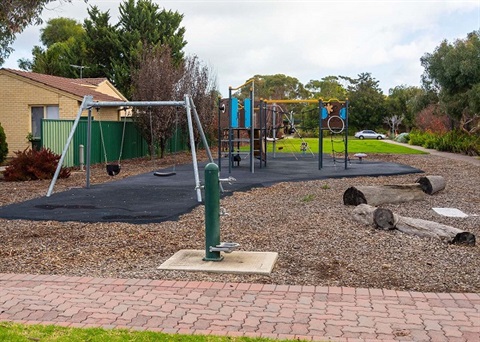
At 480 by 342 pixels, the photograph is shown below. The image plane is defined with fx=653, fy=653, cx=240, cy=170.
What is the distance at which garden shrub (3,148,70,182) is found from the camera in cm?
1769

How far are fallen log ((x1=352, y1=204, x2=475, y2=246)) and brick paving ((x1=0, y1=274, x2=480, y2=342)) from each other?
231cm

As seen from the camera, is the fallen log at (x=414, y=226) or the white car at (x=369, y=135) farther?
the white car at (x=369, y=135)

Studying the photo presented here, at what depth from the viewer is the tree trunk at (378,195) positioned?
11.5 metres

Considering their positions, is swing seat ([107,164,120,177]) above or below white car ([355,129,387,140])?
below

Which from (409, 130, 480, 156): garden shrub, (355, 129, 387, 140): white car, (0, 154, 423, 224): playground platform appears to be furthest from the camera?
(355, 129, 387, 140): white car

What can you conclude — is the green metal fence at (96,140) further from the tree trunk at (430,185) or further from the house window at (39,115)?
the tree trunk at (430,185)

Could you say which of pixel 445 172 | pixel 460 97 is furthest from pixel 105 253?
pixel 460 97

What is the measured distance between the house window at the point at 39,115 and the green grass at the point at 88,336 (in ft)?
72.3

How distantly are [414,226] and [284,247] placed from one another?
75.3 inches

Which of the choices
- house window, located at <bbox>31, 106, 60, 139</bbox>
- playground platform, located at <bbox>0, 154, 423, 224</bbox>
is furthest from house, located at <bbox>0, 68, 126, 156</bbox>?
playground platform, located at <bbox>0, 154, 423, 224</bbox>

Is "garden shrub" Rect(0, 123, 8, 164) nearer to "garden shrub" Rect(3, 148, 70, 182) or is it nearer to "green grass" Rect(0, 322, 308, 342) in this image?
"garden shrub" Rect(3, 148, 70, 182)

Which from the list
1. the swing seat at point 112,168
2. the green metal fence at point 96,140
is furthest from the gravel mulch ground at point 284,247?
the green metal fence at point 96,140

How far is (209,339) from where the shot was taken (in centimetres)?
462

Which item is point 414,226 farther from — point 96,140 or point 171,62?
point 171,62
